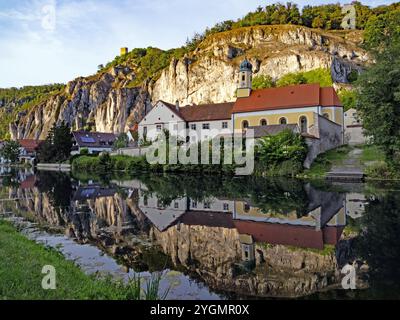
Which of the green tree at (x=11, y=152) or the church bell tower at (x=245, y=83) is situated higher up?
the church bell tower at (x=245, y=83)

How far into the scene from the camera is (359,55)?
8131 centimetres

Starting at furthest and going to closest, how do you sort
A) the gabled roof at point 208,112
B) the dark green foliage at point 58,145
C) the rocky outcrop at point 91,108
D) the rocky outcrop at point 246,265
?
the rocky outcrop at point 91,108 < the dark green foliage at point 58,145 < the gabled roof at point 208,112 < the rocky outcrop at point 246,265

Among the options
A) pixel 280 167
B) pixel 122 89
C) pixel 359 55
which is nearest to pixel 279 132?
pixel 280 167

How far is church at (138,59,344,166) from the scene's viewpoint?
4134cm

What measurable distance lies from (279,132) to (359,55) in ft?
181

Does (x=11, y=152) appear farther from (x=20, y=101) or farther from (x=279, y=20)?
(x=20, y=101)

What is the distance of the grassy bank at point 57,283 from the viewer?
571 centimetres

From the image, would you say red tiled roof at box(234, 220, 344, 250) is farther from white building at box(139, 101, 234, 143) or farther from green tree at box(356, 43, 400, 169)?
white building at box(139, 101, 234, 143)

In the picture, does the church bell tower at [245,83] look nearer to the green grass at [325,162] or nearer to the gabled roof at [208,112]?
the gabled roof at [208,112]

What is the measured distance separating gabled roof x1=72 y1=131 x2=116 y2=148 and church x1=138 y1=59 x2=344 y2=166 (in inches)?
1030

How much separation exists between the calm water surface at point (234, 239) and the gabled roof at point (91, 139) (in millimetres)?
61231

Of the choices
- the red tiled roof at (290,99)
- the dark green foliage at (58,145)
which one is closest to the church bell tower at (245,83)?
the red tiled roof at (290,99)

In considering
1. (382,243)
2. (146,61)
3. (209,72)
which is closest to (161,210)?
(382,243)
